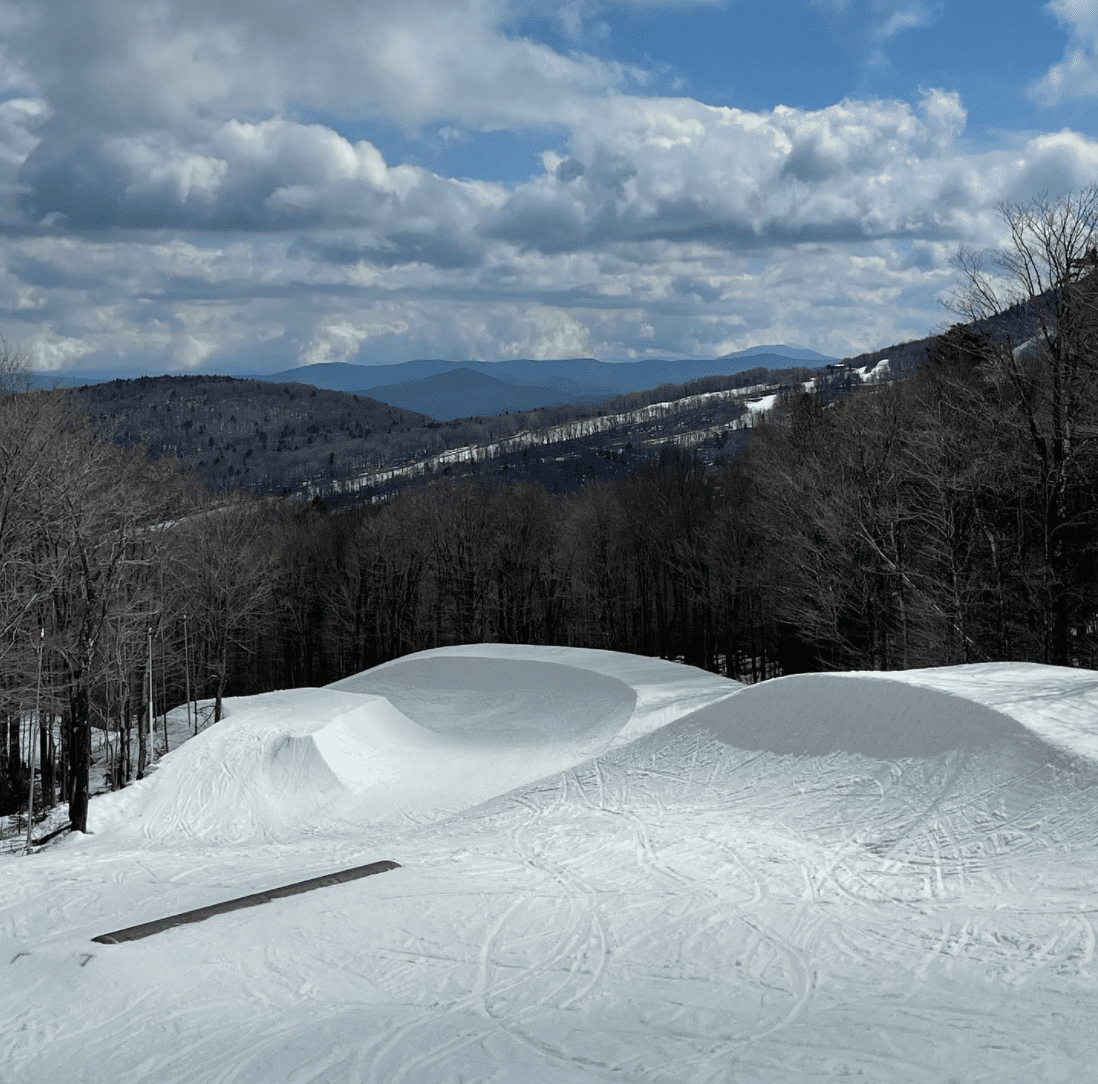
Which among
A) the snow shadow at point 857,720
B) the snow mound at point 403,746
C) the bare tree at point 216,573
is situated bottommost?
the snow mound at point 403,746

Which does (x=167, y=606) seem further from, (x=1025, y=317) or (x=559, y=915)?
(x=1025, y=317)

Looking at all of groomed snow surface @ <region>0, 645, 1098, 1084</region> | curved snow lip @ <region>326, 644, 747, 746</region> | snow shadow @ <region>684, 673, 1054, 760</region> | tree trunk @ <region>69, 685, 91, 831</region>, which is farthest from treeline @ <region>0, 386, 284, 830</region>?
snow shadow @ <region>684, 673, 1054, 760</region>

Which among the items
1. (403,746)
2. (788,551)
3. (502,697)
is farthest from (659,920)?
(788,551)

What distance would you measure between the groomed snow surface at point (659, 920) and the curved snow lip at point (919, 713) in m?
0.05

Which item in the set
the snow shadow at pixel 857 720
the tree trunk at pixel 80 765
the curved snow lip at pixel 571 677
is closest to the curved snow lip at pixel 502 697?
the curved snow lip at pixel 571 677

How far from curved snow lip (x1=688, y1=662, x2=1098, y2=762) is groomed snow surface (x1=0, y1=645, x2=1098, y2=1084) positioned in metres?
0.05

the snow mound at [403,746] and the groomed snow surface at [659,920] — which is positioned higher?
the groomed snow surface at [659,920]

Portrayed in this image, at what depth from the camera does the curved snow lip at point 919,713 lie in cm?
1372

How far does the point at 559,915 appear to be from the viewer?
11.1 meters

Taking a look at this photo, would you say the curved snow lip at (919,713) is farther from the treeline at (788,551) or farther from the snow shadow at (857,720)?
the treeline at (788,551)

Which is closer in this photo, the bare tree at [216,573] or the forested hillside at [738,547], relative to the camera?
the forested hillside at [738,547]

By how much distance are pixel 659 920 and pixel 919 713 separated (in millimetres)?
6797

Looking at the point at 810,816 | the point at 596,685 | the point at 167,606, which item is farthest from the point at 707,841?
the point at 167,606

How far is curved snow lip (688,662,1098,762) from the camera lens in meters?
13.7
